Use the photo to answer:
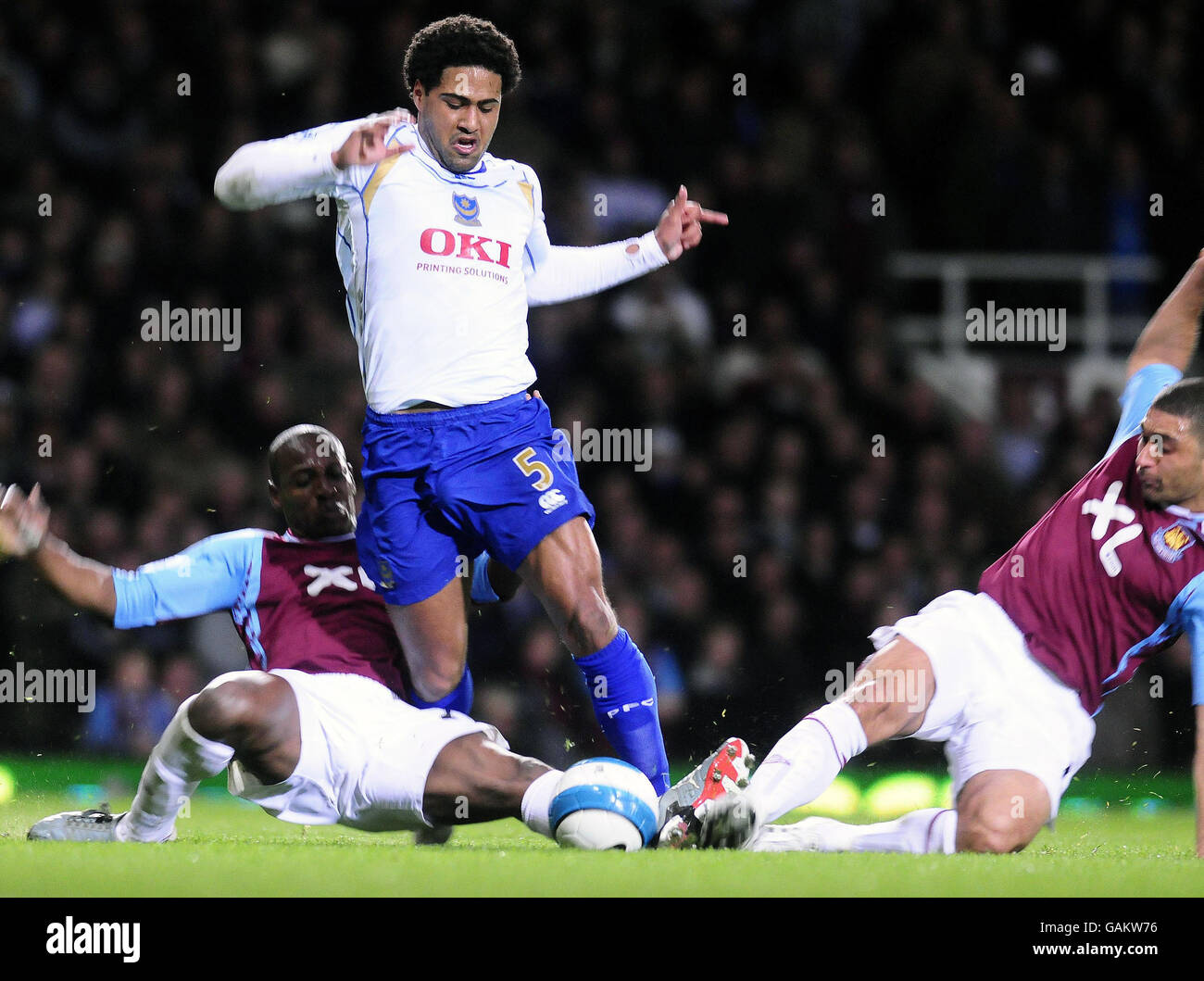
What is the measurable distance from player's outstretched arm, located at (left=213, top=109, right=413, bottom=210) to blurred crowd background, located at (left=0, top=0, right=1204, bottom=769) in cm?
287

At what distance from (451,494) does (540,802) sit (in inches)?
36.6

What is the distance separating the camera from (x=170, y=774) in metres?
4.27

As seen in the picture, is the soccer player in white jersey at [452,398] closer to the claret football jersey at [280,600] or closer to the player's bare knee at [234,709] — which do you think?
the claret football jersey at [280,600]

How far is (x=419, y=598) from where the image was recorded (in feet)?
15.4

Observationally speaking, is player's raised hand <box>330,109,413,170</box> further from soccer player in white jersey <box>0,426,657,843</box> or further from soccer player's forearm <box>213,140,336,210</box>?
soccer player in white jersey <box>0,426,657,843</box>

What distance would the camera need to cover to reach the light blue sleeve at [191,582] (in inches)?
181

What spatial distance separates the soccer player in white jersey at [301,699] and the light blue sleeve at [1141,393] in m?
1.92

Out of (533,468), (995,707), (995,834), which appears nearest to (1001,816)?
(995,834)

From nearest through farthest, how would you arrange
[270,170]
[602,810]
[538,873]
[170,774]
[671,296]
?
[538,873] → [602,810] → [170,774] → [270,170] → [671,296]

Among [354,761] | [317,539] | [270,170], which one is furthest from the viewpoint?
[317,539]

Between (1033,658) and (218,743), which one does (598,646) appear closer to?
(218,743)

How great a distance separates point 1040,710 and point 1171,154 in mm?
6759

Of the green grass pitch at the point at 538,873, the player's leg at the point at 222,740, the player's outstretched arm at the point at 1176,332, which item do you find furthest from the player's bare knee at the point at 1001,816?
the player's leg at the point at 222,740

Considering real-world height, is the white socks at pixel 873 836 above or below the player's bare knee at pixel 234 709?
below
